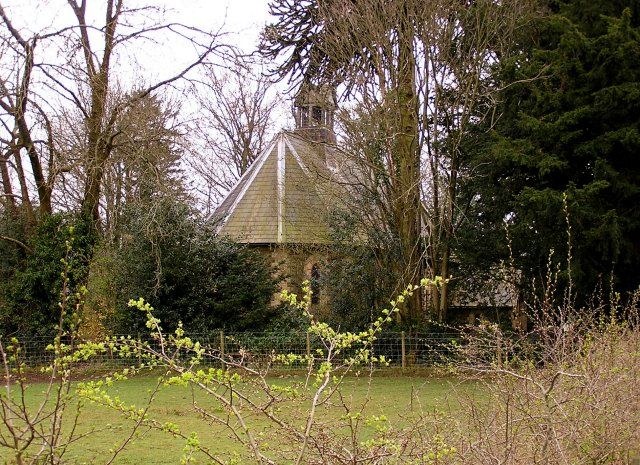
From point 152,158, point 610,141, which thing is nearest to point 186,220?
point 152,158

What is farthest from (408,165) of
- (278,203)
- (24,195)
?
(24,195)

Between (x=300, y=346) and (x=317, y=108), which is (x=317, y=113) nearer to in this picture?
(x=317, y=108)

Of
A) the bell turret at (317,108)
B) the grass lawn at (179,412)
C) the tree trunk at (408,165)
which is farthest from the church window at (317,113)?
the grass lawn at (179,412)

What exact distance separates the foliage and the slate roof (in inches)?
80.0

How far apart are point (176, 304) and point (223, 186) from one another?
15.5 meters

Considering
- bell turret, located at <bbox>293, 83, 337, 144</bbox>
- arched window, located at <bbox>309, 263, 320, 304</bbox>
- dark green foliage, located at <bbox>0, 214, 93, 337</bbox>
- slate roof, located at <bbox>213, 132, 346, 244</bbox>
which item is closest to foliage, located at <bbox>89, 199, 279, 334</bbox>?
dark green foliage, located at <bbox>0, 214, 93, 337</bbox>

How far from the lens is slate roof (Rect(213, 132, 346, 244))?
24266 millimetres

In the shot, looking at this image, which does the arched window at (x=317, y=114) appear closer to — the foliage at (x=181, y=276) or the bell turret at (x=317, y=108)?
the bell turret at (x=317, y=108)

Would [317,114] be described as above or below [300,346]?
above

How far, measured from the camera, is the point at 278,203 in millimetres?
26219

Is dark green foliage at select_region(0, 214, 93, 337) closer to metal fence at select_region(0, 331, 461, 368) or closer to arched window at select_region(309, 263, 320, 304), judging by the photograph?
metal fence at select_region(0, 331, 461, 368)

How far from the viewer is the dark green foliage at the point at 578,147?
1427 cm

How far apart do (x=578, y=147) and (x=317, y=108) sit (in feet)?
25.5

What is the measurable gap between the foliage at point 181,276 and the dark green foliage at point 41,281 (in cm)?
101
